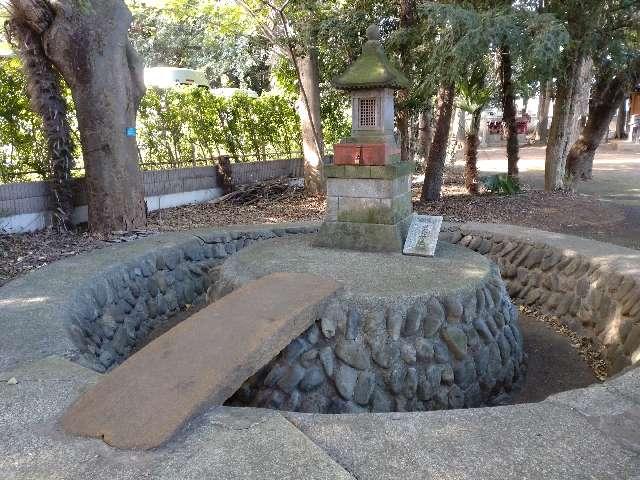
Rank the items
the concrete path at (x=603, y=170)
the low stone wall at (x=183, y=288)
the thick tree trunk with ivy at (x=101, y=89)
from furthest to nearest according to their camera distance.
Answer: the concrete path at (x=603, y=170) → the thick tree trunk with ivy at (x=101, y=89) → the low stone wall at (x=183, y=288)

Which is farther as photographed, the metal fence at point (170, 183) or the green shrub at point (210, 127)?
the green shrub at point (210, 127)

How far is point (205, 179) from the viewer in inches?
396

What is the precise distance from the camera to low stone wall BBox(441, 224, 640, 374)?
448 cm

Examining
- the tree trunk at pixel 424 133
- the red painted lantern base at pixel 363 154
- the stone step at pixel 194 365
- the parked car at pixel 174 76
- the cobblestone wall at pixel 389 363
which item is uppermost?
the parked car at pixel 174 76

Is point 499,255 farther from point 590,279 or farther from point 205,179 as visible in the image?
point 205,179

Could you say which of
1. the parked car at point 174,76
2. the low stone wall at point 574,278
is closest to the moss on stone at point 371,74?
the low stone wall at point 574,278

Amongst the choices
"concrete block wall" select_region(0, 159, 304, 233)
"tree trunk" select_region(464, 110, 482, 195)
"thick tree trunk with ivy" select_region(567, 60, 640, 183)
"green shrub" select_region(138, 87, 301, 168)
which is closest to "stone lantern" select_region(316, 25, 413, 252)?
"concrete block wall" select_region(0, 159, 304, 233)

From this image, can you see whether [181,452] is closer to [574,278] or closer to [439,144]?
[574,278]

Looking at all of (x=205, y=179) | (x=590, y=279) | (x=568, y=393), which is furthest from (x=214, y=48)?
(x=568, y=393)

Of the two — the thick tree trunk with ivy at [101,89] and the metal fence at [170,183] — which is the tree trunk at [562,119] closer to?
the metal fence at [170,183]

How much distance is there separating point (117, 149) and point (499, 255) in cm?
529

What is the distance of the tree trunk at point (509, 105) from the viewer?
962 centimetres

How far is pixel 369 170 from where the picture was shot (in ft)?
17.3

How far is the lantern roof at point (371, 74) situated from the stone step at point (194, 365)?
232 centimetres
